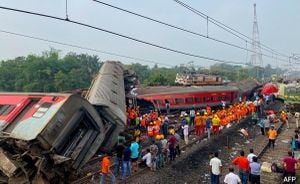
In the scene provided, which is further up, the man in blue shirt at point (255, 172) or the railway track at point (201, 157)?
the man in blue shirt at point (255, 172)

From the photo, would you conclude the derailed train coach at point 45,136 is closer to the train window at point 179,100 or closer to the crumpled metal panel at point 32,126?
the crumpled metal panel at point 32,126

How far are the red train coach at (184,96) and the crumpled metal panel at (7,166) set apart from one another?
65.1 ft

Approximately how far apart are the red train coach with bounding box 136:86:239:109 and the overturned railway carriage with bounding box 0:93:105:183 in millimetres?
16835

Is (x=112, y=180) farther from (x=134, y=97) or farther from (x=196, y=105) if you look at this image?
(x=196, y=105)

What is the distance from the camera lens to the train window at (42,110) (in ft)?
36.9

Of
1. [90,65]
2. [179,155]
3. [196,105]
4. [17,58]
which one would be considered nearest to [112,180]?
[179,155]

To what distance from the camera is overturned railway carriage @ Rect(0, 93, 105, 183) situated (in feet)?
33.4

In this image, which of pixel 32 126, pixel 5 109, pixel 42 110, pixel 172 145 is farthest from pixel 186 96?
pixel 32 126

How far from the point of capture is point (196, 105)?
31.5m

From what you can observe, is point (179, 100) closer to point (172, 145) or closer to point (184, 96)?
point (184, 96)

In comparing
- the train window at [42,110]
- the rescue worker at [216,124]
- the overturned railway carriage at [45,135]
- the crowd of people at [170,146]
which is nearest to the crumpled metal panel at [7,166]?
the overturned railway carriage at [45,135]

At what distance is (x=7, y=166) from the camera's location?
32.3 ft

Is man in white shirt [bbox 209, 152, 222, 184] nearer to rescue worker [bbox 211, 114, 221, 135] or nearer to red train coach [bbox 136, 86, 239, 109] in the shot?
rescue worker [bbox 211, 114, 221, 135]

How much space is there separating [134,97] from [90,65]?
77.7m
